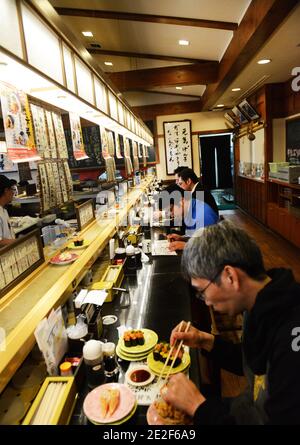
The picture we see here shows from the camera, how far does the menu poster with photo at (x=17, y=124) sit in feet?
6.25

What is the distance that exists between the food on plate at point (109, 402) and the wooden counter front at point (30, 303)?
49cm

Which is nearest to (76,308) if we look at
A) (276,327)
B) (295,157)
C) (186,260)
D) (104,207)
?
(186,260)

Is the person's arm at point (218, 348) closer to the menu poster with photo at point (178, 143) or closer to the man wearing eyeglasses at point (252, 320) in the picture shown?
the man wearing eyeglasses at point (252, 320)

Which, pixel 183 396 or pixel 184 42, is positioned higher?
pixel 184 42

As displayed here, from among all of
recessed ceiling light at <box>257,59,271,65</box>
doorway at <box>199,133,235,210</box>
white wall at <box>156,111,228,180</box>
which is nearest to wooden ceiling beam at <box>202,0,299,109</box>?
recessed ceiling light at <box>257,59,271,65</box>

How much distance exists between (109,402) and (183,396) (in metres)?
0.41

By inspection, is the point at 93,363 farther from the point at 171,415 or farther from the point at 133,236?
the point at 133,236

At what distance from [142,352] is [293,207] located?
21.7ft

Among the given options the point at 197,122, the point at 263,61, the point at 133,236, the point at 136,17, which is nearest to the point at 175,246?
the point at 133,236

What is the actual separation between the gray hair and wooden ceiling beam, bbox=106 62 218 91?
7.00 m

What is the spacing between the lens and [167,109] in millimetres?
13086

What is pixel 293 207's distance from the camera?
757 centimetres

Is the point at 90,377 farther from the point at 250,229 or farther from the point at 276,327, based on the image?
the point at 250,229

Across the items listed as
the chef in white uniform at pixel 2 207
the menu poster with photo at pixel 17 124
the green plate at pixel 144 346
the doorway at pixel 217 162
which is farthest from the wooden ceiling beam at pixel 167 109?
the green plate at pixel 144 346
